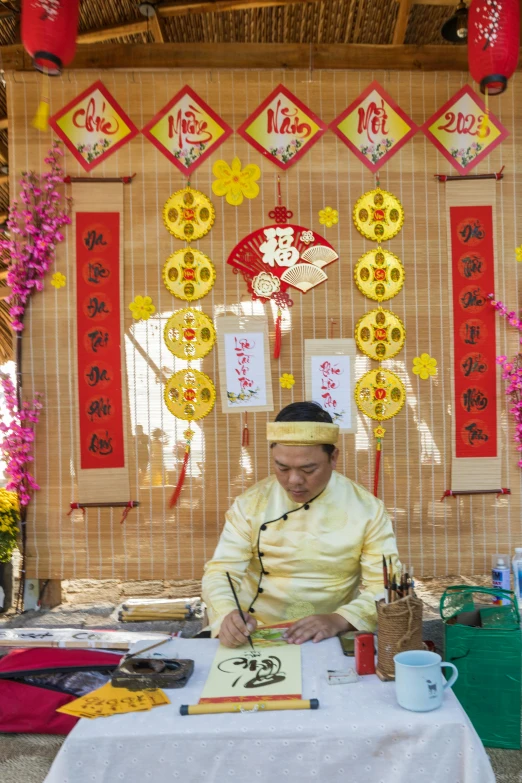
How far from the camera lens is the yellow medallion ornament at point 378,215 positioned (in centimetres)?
367

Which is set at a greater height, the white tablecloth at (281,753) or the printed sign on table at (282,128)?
the printed sign on table at (282,128)

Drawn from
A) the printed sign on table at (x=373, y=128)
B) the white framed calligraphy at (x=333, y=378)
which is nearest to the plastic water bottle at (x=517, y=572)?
the white framed calligraphy at (x=333, y=378)

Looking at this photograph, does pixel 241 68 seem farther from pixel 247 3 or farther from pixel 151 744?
pixel 151 744

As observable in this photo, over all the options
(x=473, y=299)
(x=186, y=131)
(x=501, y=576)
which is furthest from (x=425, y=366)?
(x=186, y=131)

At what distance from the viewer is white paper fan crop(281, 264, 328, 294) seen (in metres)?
3.65

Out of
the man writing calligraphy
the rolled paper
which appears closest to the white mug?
the rolled paper

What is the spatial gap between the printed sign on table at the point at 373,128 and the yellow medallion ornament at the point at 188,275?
1.10m

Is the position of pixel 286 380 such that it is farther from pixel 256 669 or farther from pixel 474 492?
pixel 256 669

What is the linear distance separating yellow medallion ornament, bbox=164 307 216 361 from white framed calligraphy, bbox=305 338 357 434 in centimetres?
58

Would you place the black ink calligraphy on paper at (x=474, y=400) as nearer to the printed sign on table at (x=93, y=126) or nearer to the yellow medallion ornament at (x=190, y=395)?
the yellow medallion ornament at (x=190, y=395)

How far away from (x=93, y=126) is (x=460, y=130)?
2141 millimetres

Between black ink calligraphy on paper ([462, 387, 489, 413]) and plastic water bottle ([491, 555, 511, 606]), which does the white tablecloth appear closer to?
plastic water bottle ([491, 555, 511, 606])

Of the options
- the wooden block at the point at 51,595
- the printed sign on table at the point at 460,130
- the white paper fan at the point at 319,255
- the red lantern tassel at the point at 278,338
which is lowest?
the wooden block at the point at 51,595

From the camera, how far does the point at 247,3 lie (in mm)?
3822
